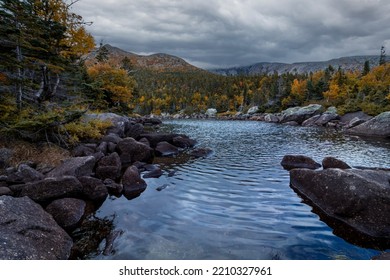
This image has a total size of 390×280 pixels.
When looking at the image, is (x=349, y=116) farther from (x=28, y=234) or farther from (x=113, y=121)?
(x=28, y=234)

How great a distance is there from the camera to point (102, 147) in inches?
750

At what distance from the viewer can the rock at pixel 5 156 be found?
508 inches

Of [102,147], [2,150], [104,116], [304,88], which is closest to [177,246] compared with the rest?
[2,150]

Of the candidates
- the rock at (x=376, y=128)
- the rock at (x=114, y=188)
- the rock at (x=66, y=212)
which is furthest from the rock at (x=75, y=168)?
the rock at (x=376, y=128)

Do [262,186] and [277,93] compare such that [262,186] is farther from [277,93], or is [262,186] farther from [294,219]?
[277,93]

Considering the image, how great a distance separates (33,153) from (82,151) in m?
3.15

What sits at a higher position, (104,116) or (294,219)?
(104,116)

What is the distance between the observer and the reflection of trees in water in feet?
25.0

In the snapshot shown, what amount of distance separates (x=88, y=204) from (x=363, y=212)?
10715mm

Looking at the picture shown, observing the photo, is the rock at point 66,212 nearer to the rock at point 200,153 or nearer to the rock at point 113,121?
the rock at point 200,153

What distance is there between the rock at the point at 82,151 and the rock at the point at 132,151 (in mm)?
2128

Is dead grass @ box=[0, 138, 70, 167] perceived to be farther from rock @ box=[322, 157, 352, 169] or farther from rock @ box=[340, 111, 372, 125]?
rock @ box=[340, 111, 372, 125]

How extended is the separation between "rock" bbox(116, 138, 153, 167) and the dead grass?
419 cm

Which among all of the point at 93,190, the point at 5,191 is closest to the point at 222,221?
the point at 93,190
